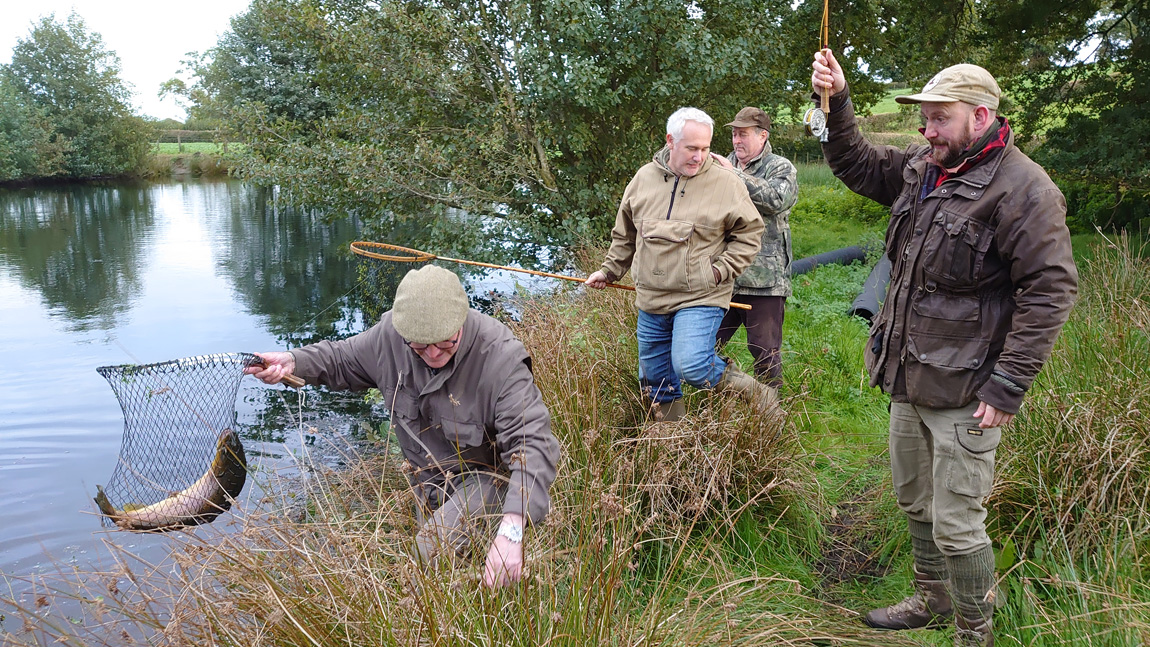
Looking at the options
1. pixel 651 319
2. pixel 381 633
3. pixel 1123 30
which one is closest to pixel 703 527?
pixel 651 319

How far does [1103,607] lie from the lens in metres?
2.45

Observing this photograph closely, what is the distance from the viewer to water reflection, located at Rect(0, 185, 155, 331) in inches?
509

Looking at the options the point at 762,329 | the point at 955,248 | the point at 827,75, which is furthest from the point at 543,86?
the point at 955,248

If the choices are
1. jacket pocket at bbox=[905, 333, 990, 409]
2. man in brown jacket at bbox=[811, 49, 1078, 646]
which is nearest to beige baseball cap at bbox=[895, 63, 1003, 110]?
man in brown jacket at bbox=[811, 49, 1078, 646]

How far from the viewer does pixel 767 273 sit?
4656 millimetres

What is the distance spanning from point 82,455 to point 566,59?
230 inches

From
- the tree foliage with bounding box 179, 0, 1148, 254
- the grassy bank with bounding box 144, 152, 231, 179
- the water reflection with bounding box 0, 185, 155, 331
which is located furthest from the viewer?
the grassy bank with bounding box 144, 152, 231, 179

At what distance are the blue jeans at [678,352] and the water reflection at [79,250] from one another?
30.8 ft

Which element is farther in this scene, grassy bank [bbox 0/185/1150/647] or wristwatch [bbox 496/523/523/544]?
wristwatch [bbox 496/523/523/544]

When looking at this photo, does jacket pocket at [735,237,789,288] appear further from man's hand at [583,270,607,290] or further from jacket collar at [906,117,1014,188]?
jacket collar at [906,117,1014,188]

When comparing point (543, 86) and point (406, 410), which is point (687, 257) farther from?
point (543, 86)

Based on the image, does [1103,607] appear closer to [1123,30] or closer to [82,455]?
[82,455]

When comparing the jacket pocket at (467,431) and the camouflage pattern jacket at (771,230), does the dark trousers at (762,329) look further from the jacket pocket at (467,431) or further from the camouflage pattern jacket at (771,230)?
the jacket pocket at (467,431)

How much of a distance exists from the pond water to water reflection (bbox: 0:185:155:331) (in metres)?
0.05
